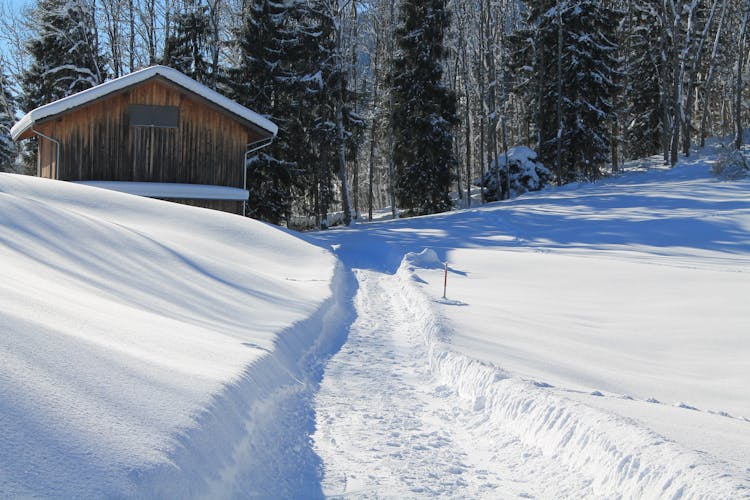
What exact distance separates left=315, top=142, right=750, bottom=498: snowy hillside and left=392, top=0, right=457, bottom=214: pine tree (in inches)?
600

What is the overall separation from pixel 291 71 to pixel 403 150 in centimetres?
706

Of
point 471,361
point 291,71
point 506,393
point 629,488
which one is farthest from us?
point 291,71

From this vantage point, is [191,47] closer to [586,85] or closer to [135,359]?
[586,85]

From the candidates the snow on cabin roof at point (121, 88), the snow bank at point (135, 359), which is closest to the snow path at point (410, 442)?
the snow bank at point (135, 359)

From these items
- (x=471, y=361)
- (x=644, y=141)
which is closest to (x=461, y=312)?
(x=471, y=361)

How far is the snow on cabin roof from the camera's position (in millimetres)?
18000

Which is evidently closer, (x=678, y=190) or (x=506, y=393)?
(x=506, y=393)

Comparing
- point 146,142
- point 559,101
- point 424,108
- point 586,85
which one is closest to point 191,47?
point 424,108

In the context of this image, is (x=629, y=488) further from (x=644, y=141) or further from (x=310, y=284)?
(x=644, y=141)

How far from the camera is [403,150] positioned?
31359 millimetres

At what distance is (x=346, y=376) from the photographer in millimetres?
6988

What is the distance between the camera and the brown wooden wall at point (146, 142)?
18.8m

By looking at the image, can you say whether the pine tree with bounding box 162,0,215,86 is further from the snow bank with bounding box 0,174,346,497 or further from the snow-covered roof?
the snow bank with bounding box 0,174,346,497

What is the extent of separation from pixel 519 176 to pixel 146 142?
65.4ft
